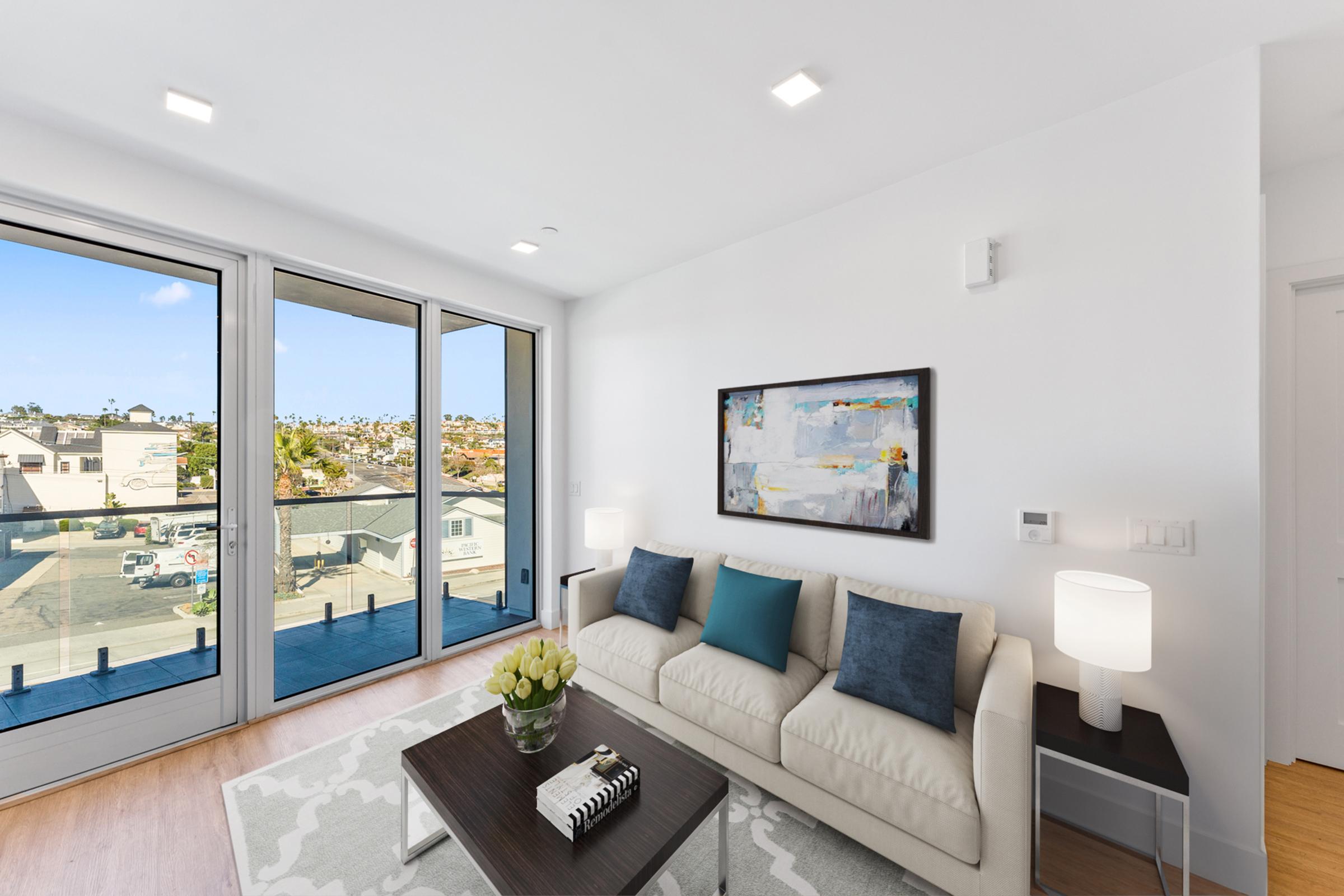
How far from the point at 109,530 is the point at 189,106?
1.90m

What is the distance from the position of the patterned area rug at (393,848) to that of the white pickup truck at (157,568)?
103 cm

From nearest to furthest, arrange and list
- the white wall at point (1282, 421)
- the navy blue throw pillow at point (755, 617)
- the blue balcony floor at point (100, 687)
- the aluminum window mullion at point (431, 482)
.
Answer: the blue balcony floor at point (100, 687) < the white wall at point (1282, 421) < the navy blue throw pillow at point (755, 617) < the aluminum window mullion at point (431, 482)

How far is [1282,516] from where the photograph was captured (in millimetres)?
2246

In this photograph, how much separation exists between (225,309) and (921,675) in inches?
147

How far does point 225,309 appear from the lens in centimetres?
257

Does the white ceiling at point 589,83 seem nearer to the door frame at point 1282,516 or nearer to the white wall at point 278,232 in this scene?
the white wall at point 278,232

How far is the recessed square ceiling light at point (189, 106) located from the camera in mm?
1823

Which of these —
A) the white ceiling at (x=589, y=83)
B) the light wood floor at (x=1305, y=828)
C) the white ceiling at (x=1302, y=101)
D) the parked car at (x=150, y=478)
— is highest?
the white ceiling at (x=589, y=83)

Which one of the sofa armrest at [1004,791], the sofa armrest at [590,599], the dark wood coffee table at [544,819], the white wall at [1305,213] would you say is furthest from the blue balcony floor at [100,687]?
the white wall at [1305,213]

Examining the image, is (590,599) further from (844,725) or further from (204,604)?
(204,604)

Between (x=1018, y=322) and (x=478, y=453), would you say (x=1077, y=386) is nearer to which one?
(x=1018, y=322)

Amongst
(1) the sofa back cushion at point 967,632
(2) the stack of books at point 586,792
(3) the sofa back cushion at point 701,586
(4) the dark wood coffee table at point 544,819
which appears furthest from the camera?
(3) the sofa back cushion at point 701,586

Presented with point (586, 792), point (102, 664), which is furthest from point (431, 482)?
point (586, 792)

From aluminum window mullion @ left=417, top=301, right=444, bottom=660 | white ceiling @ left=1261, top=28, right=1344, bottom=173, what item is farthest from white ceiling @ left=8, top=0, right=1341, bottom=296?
aluminum window mullion @ left=417, top=301, right=444, bottom=660
